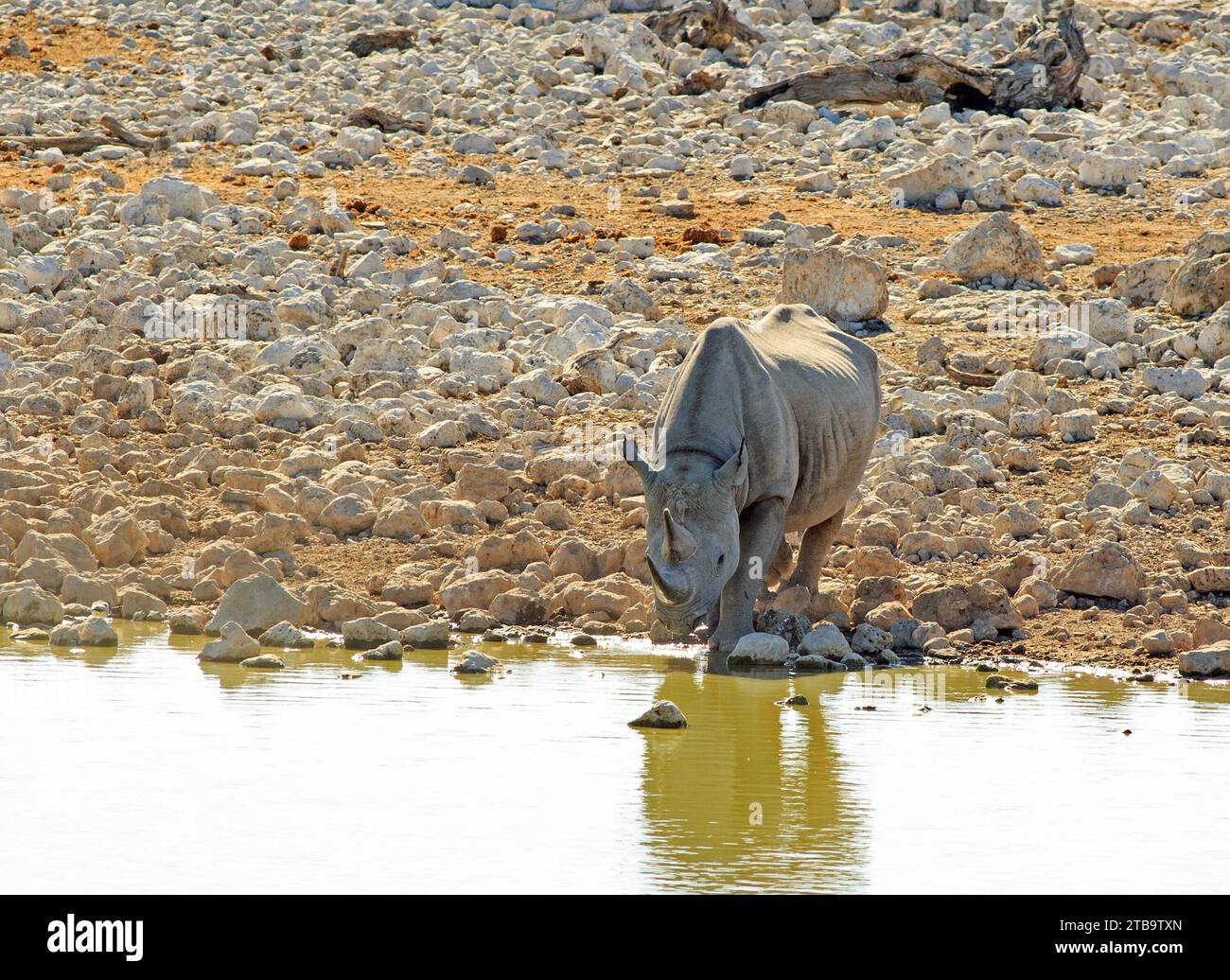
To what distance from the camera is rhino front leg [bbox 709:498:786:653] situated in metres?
10.5

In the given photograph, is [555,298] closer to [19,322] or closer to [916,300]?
[916,300]

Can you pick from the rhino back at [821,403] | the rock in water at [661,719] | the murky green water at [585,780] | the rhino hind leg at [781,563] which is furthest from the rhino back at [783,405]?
the rock in water at [661,719]

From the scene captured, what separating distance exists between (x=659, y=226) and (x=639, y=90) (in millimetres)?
6809

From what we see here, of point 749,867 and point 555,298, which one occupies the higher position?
point 555,298

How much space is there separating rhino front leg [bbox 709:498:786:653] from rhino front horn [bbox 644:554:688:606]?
118 centimetres

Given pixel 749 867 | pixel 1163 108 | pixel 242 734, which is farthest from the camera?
pixel 1163 108

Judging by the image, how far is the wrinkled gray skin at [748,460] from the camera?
31.4ft

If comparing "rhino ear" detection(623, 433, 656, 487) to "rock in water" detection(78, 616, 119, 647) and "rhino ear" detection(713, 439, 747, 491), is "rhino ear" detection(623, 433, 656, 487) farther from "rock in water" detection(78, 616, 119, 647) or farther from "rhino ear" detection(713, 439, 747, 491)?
"rock in water" detection(78, 616, 119, 647)

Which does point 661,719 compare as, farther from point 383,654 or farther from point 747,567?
point 383,654

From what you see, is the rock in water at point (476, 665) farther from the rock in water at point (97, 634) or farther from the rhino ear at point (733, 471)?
the rock in water at point (97, 634)

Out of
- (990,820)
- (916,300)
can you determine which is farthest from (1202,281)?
(990,820)

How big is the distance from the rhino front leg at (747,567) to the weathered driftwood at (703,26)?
19677 millimetres

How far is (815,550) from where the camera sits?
11.9m

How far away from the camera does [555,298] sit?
18.0m
